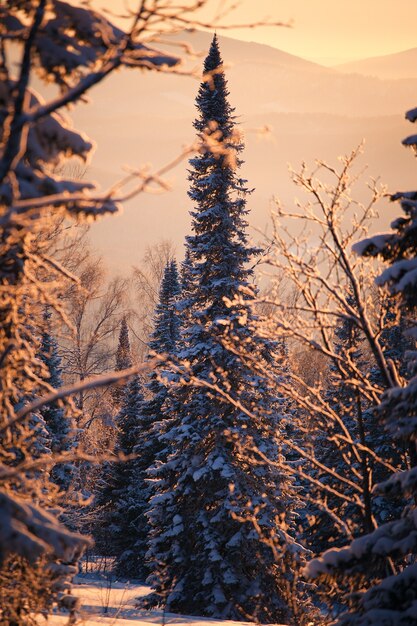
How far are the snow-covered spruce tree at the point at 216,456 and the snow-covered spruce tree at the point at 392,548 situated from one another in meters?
7.18

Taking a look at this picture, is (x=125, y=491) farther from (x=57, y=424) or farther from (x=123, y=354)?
(x=123, y=354)

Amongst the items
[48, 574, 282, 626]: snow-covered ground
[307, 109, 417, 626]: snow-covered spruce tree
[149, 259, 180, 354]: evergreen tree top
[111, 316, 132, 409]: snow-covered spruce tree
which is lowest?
[48, 574, 282, 626]: snow-covered ground

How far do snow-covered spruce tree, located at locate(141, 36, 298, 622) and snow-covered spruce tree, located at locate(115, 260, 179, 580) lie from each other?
819cm

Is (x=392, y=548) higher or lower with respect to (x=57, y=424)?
lower

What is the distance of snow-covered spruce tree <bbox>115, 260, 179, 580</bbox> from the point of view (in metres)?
23.6

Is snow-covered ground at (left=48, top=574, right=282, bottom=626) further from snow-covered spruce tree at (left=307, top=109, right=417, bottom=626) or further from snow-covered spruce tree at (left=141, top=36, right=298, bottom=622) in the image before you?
snow-covered spruce tree at (left=307, top=109, right=417, bottom=626)

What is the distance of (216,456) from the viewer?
44.7 ft

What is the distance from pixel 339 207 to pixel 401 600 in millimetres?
3705

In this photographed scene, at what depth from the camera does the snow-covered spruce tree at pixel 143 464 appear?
23.6 m

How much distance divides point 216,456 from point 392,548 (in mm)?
8812

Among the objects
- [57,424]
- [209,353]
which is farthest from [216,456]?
[57,424]

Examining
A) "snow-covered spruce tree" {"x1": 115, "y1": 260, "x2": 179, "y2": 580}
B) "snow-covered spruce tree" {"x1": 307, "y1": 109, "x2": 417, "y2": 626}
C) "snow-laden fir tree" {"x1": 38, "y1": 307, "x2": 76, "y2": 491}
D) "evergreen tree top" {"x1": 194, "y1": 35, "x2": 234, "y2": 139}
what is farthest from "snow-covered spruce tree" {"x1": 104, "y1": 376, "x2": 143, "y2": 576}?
"snow-covered spruce tree" {"x1": 307, "y1": 109, "x2": 417, "y2": 626}

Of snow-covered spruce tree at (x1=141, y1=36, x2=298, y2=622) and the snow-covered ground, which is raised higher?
snow-covered spruce tree at (x1=141, y1=36, x2=298, y2=622)

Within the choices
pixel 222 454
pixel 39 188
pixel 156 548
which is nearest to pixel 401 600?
pixel 39 188
